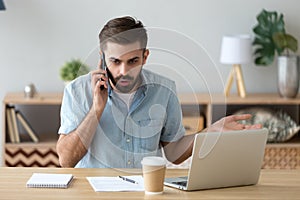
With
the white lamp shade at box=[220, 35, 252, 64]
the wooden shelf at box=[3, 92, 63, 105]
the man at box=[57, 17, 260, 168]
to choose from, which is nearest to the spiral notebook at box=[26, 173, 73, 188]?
the man at box=[57, 17, 260, 168]

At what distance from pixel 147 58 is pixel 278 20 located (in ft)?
8.66

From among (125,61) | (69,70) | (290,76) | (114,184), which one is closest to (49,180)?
(114,184)

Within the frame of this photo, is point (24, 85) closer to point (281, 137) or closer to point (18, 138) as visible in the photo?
point (18, 138)

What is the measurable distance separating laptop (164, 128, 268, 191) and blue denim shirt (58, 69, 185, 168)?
0.27 meters

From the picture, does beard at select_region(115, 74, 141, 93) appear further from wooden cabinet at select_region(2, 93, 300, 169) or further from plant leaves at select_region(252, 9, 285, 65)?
plant leaves at select_region(252, 9, 285, 65)

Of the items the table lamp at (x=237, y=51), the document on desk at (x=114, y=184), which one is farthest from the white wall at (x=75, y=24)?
the document on desk at (x=114, y=184)

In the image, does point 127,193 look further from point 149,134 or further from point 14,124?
point 14,124

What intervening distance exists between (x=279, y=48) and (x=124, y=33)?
8.44ft

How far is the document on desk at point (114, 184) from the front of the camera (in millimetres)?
2463

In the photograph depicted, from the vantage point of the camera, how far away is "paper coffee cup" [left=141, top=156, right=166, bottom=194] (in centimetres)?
238

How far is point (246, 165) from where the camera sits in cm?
255

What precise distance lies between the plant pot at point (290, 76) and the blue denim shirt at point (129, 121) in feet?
6.78

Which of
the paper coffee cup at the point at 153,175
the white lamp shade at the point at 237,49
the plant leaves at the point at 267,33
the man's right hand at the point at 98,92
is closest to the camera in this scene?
the paper coffee cup at the point at 153,175

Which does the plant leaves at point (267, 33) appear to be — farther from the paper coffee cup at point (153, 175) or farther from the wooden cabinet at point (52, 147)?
the paper coffee cup at point (153, 175)
